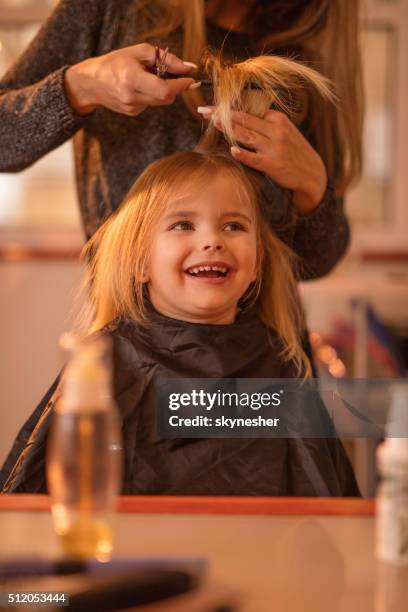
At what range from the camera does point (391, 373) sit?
114 centimetres

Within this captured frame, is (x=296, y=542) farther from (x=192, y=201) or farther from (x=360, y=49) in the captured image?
(x=360, y=49)

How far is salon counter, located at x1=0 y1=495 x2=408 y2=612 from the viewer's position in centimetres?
67

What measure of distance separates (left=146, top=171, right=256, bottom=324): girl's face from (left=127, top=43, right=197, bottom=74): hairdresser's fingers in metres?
0.12

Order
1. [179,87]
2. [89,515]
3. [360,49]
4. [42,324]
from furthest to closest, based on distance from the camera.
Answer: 1. [42,324]
2. [360,49]
3. [179,87]
4. [89,515]

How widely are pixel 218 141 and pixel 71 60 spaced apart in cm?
21

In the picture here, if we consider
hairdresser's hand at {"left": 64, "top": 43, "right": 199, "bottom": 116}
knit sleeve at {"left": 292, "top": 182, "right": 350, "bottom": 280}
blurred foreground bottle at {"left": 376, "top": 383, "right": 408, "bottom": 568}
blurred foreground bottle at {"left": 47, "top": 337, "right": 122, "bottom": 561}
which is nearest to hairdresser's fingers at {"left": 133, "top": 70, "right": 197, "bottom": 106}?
hairdresser's hand at {"left": 64, "top": 43, "right": 199, "bottom": 116}

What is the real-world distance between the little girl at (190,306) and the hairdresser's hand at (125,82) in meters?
0.05

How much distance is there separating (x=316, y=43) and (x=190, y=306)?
0.35m

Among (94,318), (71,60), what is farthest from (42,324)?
(71,60)

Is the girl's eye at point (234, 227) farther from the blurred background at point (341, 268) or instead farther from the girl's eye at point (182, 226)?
the blurred background at point (341, 268)

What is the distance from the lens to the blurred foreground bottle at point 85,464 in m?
0.68

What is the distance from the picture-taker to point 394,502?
2.34 feet

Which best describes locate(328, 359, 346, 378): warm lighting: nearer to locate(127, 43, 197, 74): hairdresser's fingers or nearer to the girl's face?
the girl's face

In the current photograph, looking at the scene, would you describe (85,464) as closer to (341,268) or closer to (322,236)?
(322,236)
